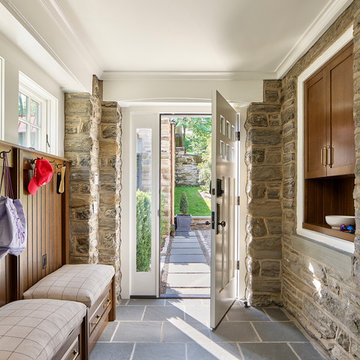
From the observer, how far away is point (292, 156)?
3.17 metres

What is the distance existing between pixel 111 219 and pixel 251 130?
185cm

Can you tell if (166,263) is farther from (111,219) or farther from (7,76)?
(7,76)

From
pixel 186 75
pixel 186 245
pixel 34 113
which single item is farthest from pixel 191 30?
pixel 186 245

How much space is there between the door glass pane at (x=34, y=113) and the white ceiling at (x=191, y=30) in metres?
0.73

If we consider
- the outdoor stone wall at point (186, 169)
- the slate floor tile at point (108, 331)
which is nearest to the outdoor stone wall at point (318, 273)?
the slate floor tile at point (108, 331)

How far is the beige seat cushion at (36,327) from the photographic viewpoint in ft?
4.81

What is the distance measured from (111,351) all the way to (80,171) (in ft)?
5.52

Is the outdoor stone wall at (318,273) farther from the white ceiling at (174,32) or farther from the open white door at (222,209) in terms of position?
the open white door at (222,209)

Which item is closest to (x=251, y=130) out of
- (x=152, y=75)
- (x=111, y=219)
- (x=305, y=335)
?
(x=152, y=75)

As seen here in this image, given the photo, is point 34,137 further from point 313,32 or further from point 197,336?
point 313,32

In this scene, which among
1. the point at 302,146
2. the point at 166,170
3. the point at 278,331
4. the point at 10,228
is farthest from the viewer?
the point at 166,170

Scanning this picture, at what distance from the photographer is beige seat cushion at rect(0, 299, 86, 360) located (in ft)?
4.81

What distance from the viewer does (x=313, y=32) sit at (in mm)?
2559

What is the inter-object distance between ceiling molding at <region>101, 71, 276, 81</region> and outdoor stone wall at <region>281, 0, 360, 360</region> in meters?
0.34
